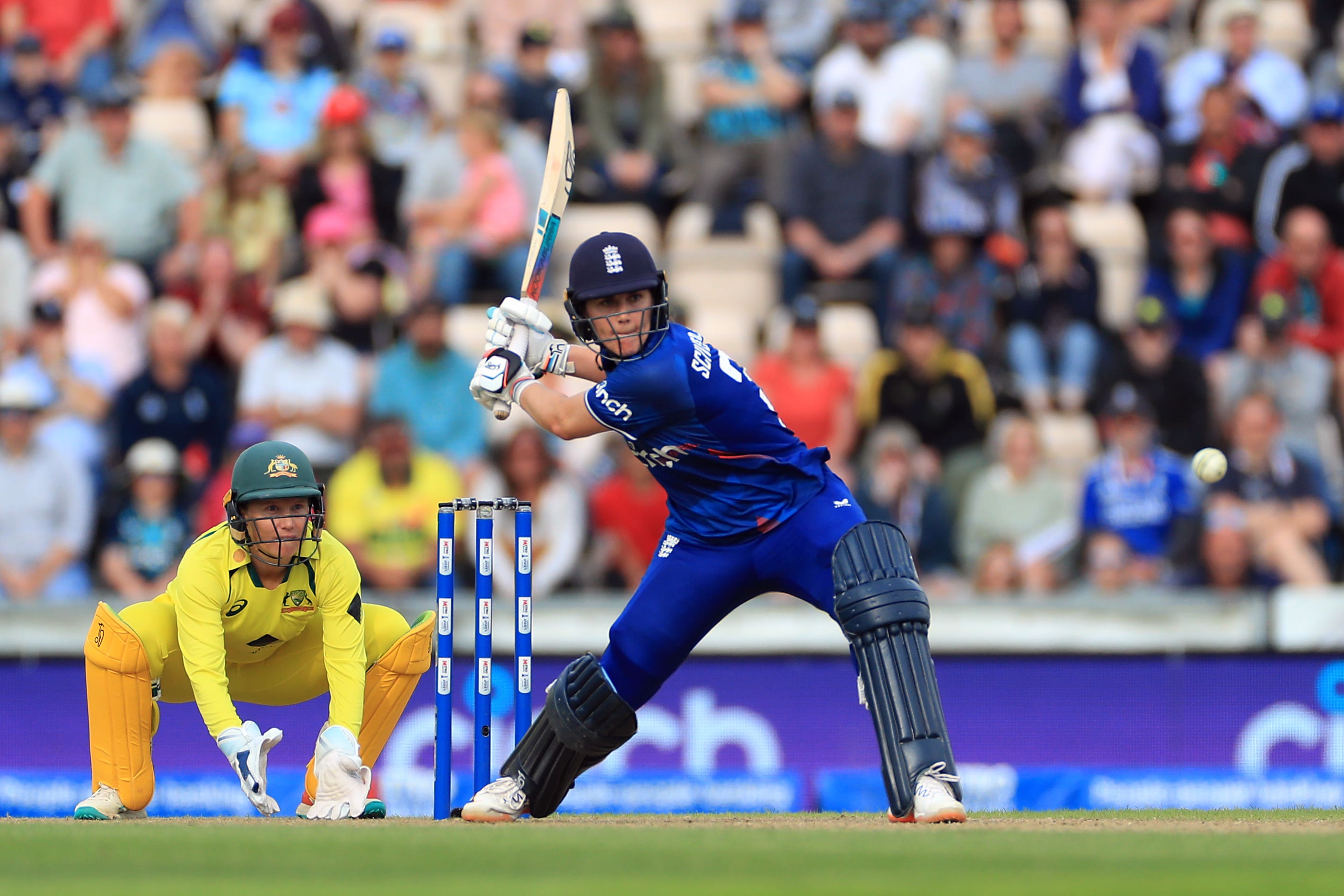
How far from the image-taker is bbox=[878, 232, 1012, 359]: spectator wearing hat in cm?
1112

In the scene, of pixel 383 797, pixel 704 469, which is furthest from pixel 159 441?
pixel 704 469

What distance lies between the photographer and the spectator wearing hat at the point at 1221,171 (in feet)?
38.2

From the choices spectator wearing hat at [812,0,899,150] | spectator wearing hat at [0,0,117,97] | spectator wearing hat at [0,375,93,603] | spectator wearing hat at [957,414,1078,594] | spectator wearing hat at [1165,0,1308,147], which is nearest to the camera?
spectator wearing hat at [957,414,1078,594]

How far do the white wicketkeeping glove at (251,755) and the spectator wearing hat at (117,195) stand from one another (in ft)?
21.0

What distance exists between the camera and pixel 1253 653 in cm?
904

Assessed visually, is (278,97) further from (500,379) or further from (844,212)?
(500,379)

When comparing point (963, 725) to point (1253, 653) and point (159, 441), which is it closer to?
point (1253, 653)

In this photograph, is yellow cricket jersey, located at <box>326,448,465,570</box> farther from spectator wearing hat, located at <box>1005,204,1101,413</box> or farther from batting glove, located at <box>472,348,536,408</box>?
batting glove, located at <box>472,348,536,408</box>

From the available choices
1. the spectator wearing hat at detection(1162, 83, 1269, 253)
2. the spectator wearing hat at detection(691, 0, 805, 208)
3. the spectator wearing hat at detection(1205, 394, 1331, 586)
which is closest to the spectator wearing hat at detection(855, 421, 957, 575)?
the spectator wearing hat at detection(1205, 394, 1331, 586)

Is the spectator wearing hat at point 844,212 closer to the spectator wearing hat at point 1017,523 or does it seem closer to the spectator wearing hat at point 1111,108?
the spectator wearing hat at point 1111,108

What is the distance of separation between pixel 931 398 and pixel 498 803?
5.05m

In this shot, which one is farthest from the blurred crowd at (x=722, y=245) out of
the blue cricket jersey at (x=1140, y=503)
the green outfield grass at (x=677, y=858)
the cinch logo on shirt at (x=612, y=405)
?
the green outfield grass at (x=677, y=858)

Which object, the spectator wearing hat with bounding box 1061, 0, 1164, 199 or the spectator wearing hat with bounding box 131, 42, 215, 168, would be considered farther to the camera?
the spectator wearing hat with bounding box 131, 42, 215, 168

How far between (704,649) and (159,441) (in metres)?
3.61
